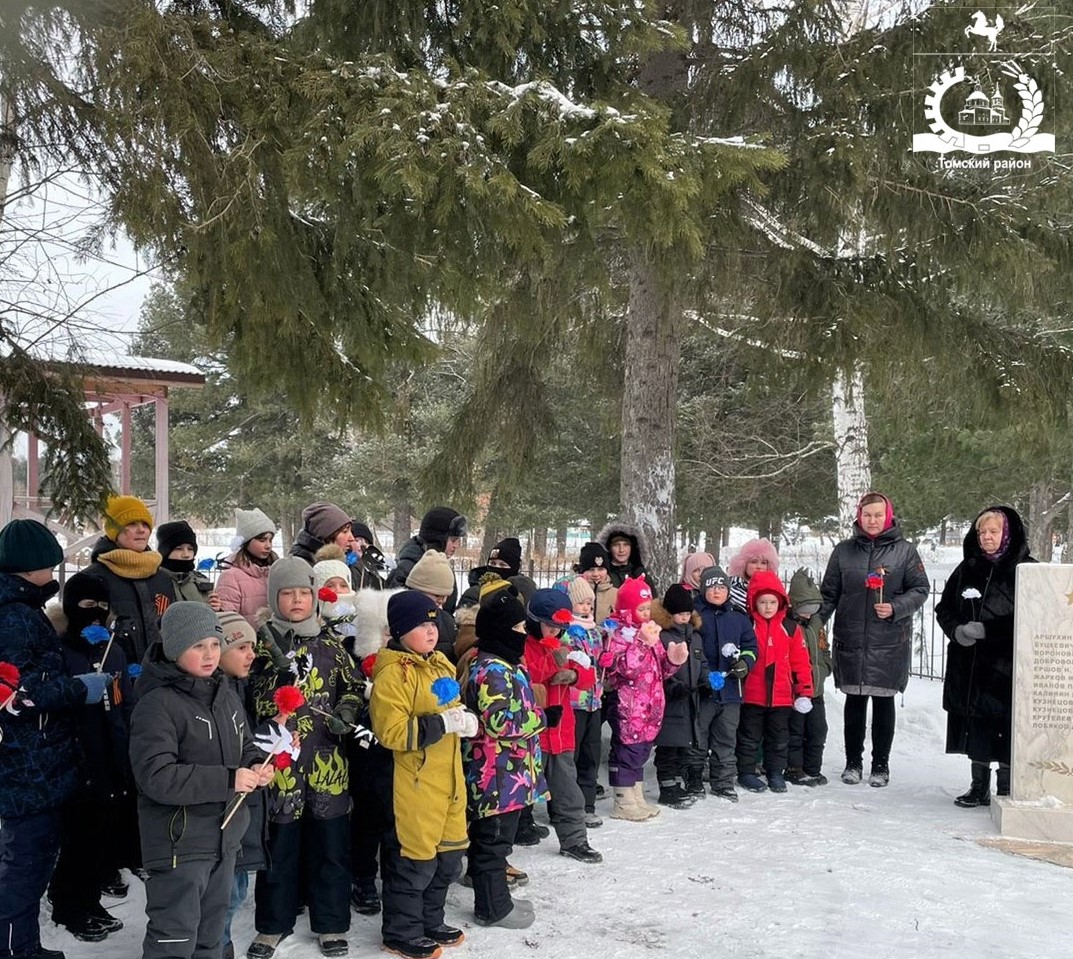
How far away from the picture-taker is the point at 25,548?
12.8ft

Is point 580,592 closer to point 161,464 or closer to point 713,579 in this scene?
point 713,579

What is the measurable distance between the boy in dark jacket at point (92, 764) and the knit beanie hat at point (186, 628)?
0.74m

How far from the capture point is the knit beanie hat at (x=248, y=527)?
541 cm

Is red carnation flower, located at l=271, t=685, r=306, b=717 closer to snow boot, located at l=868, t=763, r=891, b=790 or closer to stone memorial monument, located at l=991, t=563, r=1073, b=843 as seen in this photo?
stone memorial monument, located at l=991, t=563, r=1073, b=843

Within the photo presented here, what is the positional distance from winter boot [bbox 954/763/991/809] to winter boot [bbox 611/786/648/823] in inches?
87.8

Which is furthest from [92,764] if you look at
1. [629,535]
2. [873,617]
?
[873,617]

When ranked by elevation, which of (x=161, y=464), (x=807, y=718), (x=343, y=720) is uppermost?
(x=161, y=464)

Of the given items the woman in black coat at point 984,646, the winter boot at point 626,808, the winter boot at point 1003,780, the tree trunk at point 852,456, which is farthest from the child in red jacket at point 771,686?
the tree trunk at point 852,456

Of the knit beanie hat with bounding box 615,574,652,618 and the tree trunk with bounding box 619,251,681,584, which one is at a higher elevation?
the tree trunk with bounding box 619,251,681,584

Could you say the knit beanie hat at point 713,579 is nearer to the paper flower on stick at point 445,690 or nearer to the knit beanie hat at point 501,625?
the knit beanie hat at point 501,625

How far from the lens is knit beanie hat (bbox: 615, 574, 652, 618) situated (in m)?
5.98

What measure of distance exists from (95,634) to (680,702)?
11.8 feet

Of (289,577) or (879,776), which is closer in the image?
(289,577)

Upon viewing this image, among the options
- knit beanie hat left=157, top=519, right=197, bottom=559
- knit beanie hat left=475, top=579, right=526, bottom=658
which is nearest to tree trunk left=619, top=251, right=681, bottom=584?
knit beanie hat left=475, top=579, right=526, bottom=658
